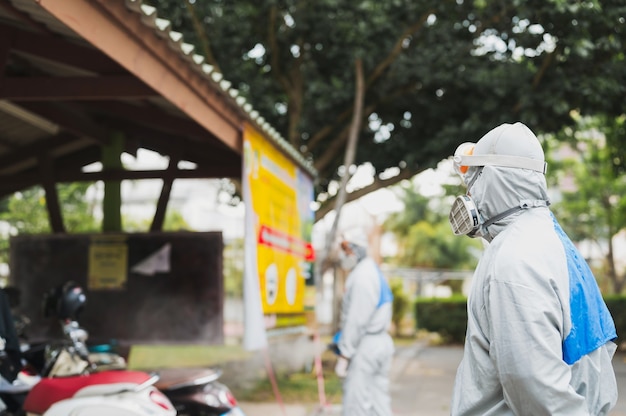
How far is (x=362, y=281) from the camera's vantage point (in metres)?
7.50

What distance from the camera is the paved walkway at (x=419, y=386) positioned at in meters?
10.4

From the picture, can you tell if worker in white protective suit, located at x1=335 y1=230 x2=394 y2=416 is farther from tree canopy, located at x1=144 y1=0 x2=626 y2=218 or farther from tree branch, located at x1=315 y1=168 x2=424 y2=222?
tree branch, located at x1=315 y1=168 x2=424 y2=222

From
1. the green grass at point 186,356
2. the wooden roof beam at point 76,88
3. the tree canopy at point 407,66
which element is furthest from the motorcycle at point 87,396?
the green grass at point 186,356

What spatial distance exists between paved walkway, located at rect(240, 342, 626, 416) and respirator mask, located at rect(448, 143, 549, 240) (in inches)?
285

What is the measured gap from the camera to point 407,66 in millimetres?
13852

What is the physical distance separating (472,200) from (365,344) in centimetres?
475

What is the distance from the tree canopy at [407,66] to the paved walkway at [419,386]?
348cm

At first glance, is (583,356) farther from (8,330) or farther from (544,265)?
(8,330)

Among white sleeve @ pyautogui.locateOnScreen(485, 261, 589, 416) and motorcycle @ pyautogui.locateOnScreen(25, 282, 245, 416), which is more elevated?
white sleeve @ pyautogui.locateOnScreen(485, 261, 589, 416)

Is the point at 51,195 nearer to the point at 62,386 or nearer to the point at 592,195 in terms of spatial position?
the point at 62,386

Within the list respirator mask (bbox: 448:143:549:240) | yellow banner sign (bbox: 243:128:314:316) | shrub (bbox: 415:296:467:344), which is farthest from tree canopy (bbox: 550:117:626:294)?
respirator mask (bbox: 448:143:549:240)

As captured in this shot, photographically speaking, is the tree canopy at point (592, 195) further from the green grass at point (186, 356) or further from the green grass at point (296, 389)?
the green grass at point (186, 356)

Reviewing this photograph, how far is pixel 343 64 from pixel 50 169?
6161mm

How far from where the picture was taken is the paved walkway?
34.2ft
